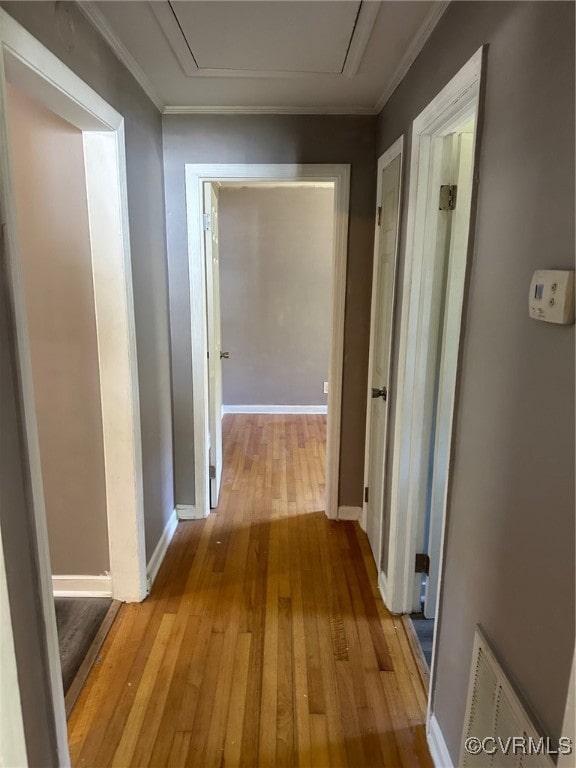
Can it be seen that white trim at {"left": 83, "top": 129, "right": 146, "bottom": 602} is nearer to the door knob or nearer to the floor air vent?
the door knob

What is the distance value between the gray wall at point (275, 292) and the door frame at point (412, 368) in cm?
292

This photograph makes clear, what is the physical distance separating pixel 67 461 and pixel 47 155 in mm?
1244

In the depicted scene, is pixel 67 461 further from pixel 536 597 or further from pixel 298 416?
pixel 298 416

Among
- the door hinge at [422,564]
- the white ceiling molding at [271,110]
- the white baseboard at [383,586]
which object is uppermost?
the white ceiling molding at [271,110]

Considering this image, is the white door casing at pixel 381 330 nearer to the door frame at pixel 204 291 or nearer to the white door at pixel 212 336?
the door frame at pixel 204 291

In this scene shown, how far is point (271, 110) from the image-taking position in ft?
8.16

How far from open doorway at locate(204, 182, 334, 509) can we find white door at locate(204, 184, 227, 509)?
1.77m

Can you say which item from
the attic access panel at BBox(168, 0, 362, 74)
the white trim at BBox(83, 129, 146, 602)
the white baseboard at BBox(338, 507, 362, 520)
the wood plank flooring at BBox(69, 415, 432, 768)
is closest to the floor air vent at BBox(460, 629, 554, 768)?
the wood plank flooring at BBox(69, 415, 432, 768)

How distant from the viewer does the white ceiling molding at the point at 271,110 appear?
248 cm

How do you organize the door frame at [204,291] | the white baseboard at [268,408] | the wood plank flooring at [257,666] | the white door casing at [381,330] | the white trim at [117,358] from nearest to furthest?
the wood plank flooring at [257,666], the white trim at [117,358], the white door casing at [381,330], the door frame at [204,291], the white baseboard at [268,408]

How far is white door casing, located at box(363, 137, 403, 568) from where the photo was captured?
220cm

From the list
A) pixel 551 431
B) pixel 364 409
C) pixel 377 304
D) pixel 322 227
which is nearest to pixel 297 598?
pixel 364 409

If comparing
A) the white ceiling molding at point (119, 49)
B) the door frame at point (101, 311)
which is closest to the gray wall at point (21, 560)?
the door frame at point (101, 311)

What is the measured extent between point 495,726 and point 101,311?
6.06 feet
